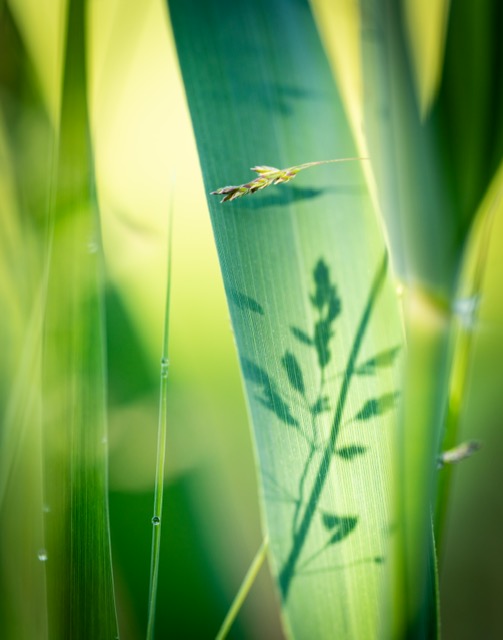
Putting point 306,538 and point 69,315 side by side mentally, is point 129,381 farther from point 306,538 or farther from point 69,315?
point 306,538

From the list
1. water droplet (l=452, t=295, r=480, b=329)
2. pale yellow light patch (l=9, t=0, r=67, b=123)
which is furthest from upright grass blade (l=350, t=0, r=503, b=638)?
pale yellow light patch (l=9, t=0, r=67, b=123)

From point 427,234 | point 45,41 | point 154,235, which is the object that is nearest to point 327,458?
point 427,234

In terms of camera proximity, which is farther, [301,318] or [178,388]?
[178,388]

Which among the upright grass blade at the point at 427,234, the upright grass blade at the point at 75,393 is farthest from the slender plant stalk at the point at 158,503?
the upright grass blade at the point at 427,234

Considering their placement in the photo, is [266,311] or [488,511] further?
[488,511]

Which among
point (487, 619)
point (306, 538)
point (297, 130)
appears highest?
point (297, 130)

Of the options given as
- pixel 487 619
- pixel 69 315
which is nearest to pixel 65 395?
pixel 69 315

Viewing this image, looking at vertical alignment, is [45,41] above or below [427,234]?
above

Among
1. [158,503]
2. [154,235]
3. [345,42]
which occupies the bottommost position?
[158,503]

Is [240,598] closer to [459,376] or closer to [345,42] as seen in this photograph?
[459,376]
